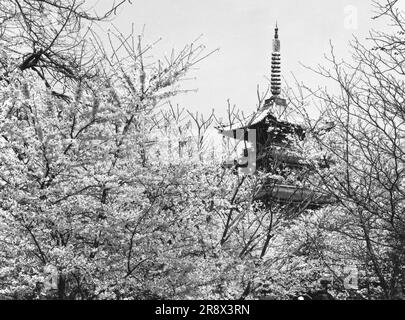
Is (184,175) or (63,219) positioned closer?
(63,219)

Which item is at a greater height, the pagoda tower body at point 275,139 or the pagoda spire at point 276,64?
the pagoda spire at point 276,64

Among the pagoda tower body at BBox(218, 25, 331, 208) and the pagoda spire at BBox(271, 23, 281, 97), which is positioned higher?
the pagoda spire at BBox(271, 23, 281, 97)

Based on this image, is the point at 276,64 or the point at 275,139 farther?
the point at 276,64

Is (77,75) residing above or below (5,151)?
above

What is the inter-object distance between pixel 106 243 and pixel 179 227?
1.05m

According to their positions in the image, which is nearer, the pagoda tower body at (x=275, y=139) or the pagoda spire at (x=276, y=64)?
the pagoda tower body at (x=275, y=139)

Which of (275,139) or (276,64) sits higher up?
(276,64)

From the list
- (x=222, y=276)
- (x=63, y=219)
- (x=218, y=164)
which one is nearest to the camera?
(x=63, y=219)

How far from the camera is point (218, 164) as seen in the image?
12.1 meters

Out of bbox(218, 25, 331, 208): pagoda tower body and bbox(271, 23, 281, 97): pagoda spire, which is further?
bbox(271, 23, 281, 97): pagoda spire
